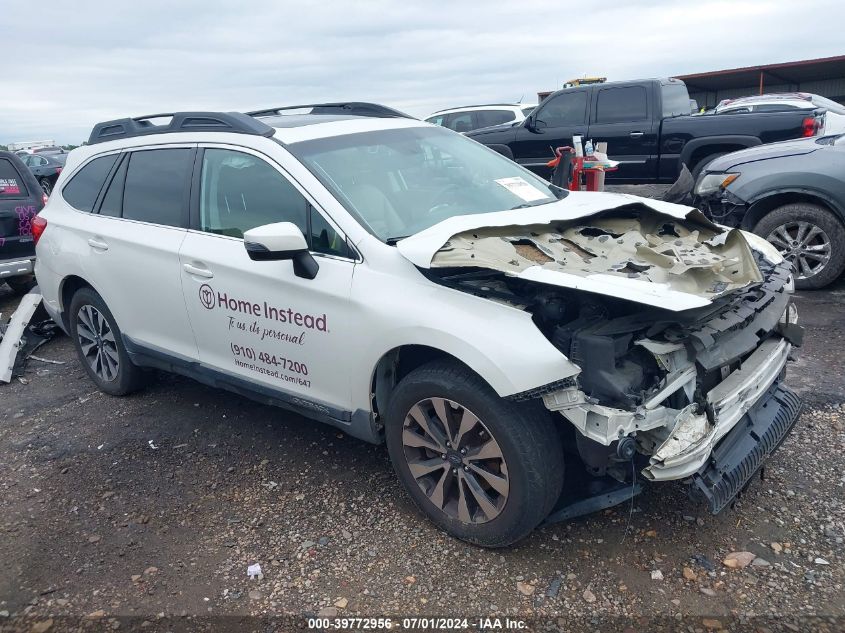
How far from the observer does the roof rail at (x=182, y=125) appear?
363cm

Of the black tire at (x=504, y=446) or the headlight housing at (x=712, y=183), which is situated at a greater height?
the headlight housing at (x=712, y=183)

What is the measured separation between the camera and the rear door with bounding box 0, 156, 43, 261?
7293 mm

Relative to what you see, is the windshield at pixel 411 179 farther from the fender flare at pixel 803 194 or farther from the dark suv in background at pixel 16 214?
the dark suv in background at pixel 16 214

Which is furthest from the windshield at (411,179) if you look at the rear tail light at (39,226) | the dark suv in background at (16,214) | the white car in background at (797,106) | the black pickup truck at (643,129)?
the white car in background at (797,106)

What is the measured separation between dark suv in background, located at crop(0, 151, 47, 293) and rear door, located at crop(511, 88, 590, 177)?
7.29m

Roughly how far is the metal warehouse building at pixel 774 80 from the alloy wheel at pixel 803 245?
74.1 feet

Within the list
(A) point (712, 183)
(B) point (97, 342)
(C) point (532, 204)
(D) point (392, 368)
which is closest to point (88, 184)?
(B) point (97, 342)

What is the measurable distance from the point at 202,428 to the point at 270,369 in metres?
1.15

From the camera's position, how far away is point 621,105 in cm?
1048

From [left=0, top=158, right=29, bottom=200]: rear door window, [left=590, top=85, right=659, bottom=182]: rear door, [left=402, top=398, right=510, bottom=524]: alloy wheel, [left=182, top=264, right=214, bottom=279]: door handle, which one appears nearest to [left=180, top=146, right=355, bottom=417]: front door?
[left=182, top=264, right=214, bottom=279]: door handle

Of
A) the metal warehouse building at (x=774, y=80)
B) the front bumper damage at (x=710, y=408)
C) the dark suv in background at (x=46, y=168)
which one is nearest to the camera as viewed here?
the front bumper damage at (x=710, y=408)

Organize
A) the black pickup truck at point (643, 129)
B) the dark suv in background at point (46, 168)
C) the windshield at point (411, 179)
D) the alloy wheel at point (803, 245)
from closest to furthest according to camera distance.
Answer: the windshield at point (411, 179), the alloy wheel at point (803, 245), the black pickup truck at point (643, 129), the dark suv in background at point (46, 168)

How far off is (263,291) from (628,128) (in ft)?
27.9

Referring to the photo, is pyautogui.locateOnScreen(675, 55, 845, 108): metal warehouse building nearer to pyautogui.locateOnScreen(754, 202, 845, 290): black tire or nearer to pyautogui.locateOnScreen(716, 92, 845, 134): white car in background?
pyautogui.locateOnScreen(716, 92, 845, 134): white car in background
